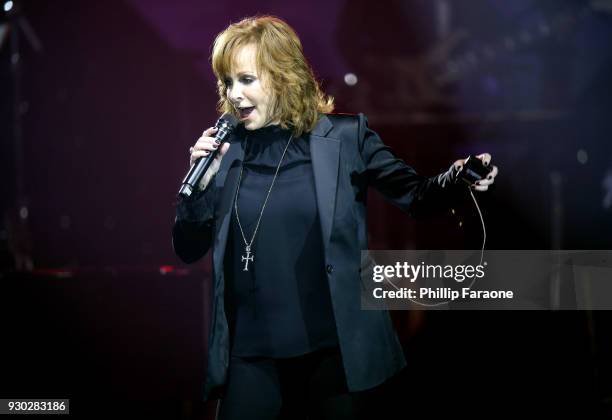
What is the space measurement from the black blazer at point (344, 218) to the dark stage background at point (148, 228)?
8.6 inches

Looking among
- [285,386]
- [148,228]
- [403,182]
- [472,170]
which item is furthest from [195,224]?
[148,228]

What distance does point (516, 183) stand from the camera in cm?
673

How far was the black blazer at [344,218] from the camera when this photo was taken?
165 centimetres

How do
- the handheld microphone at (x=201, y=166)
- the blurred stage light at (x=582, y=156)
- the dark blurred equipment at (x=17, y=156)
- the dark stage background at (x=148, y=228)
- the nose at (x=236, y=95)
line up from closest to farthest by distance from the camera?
the handheld microphone at (x=201, y=166)
the nose at (x=236, y=95)
the dark stage background at (x=148, y=228)
the dark blurred equipment at (x=17, y=156)
the blurred stage light at (x=582, y=156)

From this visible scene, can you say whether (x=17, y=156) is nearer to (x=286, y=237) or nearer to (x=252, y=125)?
(x=252, y=125)

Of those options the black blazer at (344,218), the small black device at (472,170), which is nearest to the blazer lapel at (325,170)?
the black blazer at (344,218)

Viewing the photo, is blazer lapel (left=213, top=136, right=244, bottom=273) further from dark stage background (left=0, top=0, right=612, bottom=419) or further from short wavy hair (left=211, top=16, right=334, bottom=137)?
dark stage background (left=0, top=0, right=612, bottom=419)

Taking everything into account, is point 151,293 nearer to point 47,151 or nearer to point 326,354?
point 47,151

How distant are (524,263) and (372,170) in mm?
805

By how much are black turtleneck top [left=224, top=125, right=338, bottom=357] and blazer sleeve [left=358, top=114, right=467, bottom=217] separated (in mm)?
216

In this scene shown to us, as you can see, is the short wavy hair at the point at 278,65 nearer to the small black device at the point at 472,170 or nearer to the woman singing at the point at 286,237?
the woman singing at the point at 286,237

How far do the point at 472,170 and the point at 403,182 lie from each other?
0.73ft

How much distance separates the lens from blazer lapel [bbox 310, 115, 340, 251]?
166 centimetres

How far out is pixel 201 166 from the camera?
1664mm
